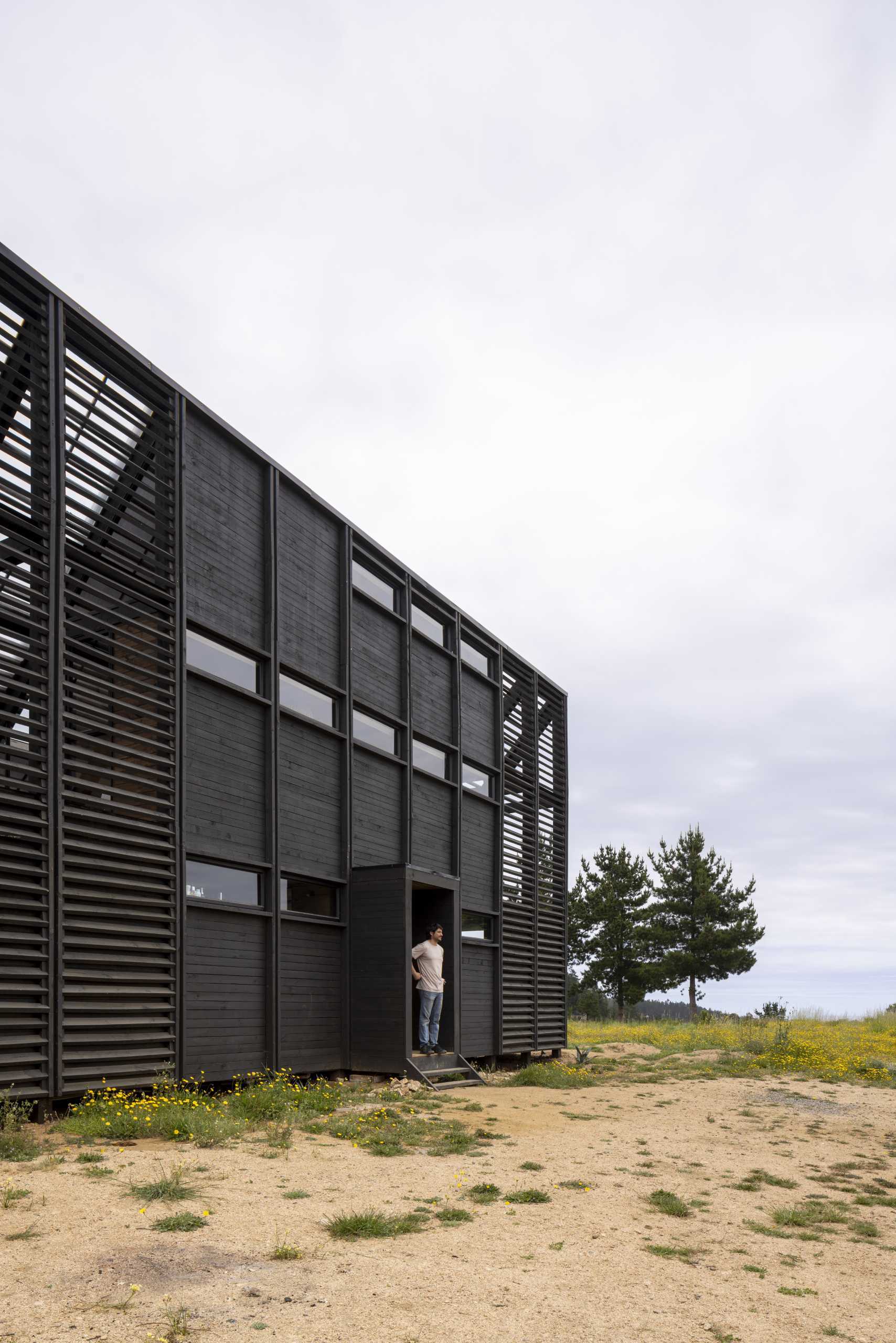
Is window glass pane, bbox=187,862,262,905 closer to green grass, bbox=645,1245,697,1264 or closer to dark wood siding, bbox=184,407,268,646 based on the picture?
dark wood siding, bbox=184,407,268,646

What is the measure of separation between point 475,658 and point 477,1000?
658 cm

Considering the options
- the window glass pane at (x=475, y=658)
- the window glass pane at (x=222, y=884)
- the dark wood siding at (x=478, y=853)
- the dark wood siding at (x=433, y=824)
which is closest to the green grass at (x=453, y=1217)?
the window glass pane at (x=222, y=884)

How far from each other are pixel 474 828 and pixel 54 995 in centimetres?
1125

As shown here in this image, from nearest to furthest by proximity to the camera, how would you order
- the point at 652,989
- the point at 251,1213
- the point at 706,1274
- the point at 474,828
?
the point at 706,1274 → the point at 251,1213 → the point at 474,828 → the point at 652,989

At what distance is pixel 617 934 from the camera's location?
44938 mm

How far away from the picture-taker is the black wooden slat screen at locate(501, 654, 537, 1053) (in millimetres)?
21047

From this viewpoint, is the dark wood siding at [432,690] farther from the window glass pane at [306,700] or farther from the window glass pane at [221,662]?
the window glass pane at [221,662]

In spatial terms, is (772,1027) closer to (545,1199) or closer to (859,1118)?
(859,1118)

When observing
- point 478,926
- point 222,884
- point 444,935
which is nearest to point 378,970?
point 444,935

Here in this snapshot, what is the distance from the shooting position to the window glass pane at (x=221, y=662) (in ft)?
42.4

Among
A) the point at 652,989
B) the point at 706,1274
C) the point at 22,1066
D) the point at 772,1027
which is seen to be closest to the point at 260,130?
the point at 22,1066

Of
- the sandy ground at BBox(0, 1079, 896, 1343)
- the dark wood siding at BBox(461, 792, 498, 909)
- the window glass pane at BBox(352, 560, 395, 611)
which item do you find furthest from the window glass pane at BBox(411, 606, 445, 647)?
the sandy ground at BBox(0, 1079, 896, 1343)

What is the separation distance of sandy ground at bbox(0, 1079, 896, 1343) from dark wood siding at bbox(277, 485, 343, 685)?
23.3 feet

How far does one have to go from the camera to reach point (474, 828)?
2050 cm
